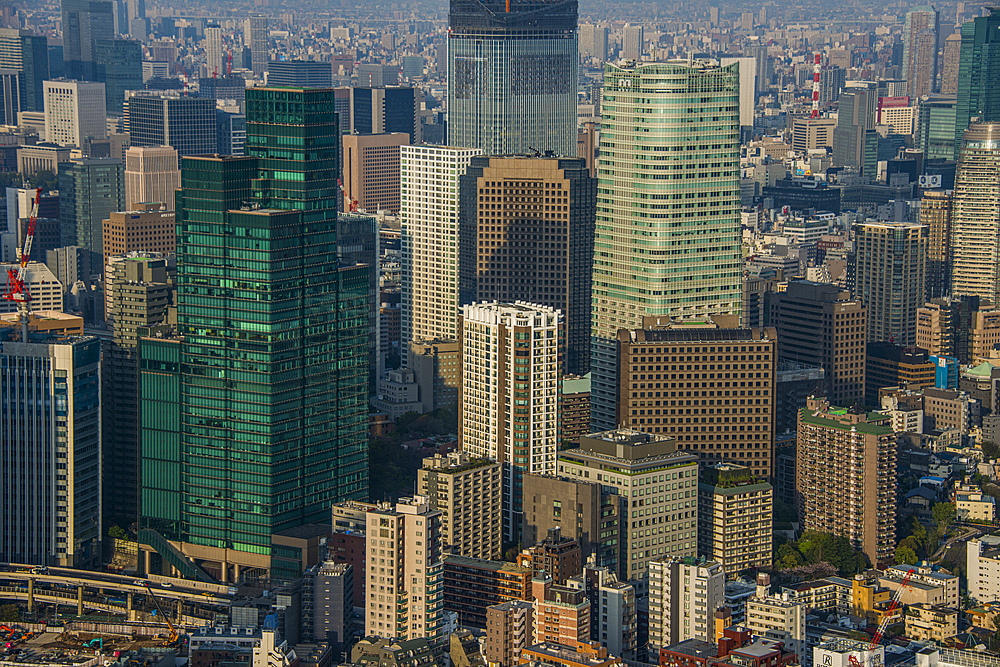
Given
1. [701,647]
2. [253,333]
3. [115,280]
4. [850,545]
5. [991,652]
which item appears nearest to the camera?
[701,647]

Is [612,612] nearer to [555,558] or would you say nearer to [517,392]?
[555,558]

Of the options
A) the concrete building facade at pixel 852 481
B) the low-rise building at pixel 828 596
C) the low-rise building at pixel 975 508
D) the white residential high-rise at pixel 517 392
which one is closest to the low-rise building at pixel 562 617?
the low-rise building at pixel 828 596

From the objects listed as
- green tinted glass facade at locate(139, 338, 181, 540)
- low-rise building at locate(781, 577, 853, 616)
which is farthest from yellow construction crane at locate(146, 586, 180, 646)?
low-rise building at locate(781, 577, 853, 616)

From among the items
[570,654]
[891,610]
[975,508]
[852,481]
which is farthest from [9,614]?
[975,508]

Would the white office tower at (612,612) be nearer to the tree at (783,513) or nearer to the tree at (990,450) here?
the tree at (783,513)

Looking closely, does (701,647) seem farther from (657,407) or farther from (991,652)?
(657,407)

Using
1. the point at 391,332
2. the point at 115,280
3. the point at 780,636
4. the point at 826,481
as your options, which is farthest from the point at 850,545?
the point at 391,332
